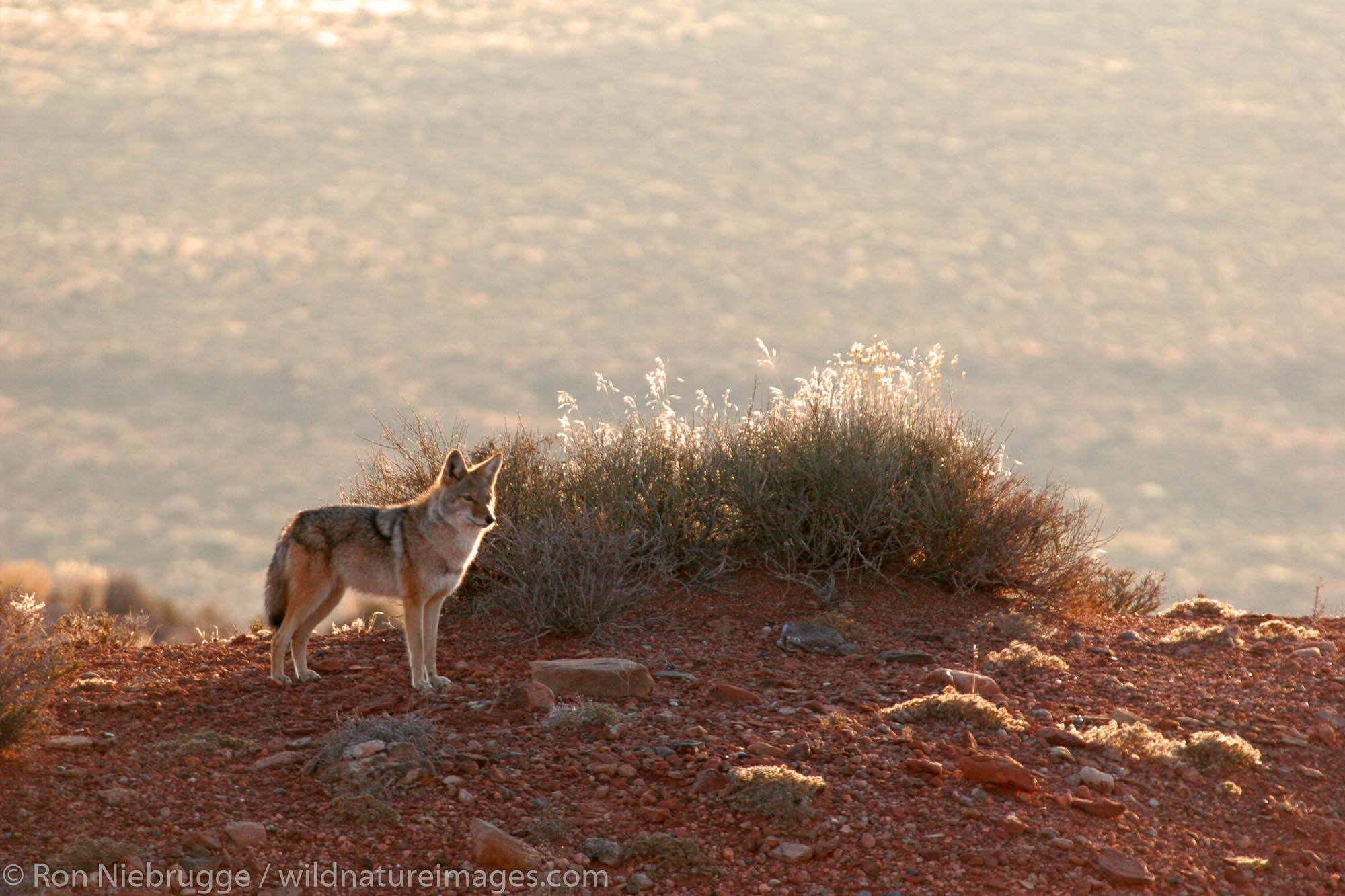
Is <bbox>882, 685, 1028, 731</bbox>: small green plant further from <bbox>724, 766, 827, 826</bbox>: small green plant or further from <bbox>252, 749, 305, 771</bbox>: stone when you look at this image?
<bbox>252, 749, 305, 771</bbox>: stone

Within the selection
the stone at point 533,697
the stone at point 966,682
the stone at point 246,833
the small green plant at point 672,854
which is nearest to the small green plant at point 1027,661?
the stone at point 966,682

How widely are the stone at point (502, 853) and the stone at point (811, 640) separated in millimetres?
3649

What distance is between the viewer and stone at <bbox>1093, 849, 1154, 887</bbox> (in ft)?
17.1

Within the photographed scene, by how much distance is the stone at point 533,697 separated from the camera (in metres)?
6.84

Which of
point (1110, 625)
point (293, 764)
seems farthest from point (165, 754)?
point (1110, 625)

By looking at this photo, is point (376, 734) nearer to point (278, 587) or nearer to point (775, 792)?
point (278, 587)

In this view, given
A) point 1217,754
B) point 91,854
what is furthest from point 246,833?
point 1217,754

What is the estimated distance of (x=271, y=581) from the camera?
299 inches

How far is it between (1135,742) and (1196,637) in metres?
3.09

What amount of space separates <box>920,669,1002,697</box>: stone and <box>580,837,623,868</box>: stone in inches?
118

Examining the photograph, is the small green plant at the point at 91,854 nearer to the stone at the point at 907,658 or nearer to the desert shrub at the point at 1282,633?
the stone at the point at 907,658

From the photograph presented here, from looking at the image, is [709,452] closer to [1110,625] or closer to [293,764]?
[1110,625]

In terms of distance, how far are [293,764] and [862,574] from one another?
17.7 feet

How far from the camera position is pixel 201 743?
20.5ft
